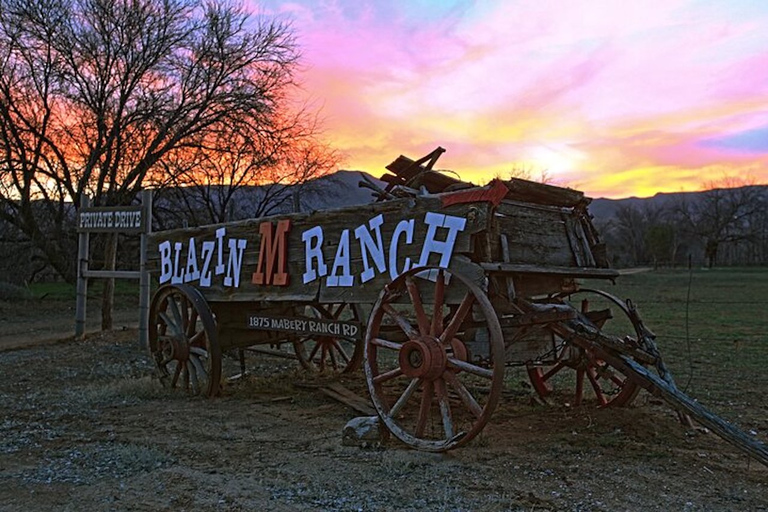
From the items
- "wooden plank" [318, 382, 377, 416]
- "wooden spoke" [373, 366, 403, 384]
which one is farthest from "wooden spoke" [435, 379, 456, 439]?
"wooden plank" [318, 382, 377, 416]

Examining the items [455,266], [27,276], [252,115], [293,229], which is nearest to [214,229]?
[293,229]

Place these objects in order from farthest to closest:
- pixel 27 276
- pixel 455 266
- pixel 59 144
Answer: pixel 27 276, pixel 59 144, pixel 455 266

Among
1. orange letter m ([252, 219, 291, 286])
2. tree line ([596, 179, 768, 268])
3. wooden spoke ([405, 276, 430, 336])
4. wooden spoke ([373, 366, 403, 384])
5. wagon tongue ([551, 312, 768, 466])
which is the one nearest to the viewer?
wagon tongue ([551, 312, 768, 466])

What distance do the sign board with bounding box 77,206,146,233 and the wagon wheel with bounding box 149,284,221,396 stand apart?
321cm

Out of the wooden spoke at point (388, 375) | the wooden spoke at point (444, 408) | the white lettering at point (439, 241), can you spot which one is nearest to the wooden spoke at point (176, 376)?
the wooden spoke at point (388, 375)

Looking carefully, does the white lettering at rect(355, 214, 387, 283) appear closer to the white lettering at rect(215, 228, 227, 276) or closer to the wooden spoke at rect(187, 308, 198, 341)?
the white lettering at rect(215, 228, 227, 276)

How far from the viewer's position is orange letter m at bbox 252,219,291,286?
267 inches

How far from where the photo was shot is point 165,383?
7.99 m

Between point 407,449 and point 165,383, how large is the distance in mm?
4054

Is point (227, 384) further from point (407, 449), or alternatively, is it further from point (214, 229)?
point (407, 449)

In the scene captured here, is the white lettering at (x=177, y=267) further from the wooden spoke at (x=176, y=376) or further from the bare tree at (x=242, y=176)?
the bare tree at (x=242, y=176)

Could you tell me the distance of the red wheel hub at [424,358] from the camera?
4895 millimetres

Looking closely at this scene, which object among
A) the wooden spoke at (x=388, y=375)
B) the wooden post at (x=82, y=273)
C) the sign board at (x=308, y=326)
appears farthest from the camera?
the wooden post at (x=82, y=273)

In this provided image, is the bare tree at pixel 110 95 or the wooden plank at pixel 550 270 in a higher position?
the bare tree at pixel 110 95
